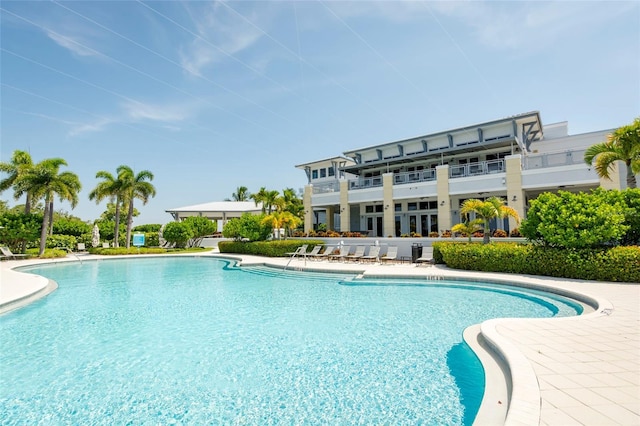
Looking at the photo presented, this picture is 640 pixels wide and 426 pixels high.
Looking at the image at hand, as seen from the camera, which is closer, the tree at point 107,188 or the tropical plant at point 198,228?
the tree at point 107,188

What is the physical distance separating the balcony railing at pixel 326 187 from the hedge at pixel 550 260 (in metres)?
14.3

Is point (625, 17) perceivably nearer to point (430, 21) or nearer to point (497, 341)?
point (430, 21)

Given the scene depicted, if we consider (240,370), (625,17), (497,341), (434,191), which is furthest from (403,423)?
(434,191)

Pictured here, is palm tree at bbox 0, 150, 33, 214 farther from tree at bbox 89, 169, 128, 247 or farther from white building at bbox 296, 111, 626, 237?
white building at bbox 296, 111, 626, 237

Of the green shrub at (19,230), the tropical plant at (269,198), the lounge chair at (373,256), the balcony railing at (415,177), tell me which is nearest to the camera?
the lounge chair at (373,256)

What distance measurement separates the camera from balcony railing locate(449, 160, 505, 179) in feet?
69.7

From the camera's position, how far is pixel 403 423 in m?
3.87

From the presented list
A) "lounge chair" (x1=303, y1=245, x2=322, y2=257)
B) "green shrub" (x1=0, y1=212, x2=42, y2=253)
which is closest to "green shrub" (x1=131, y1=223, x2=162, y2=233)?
"green shrub" (x1=0, y1=212, x2=42, y2=253)

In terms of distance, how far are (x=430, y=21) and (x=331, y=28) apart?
3386mm

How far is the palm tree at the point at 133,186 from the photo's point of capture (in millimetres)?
30047

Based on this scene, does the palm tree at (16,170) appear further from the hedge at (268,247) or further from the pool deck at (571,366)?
the pool deck at (571,366)

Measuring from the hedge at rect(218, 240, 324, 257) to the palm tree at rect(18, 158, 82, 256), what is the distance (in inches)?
516

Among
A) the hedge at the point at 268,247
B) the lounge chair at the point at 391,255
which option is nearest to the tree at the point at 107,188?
the hedge at the point at 268,247

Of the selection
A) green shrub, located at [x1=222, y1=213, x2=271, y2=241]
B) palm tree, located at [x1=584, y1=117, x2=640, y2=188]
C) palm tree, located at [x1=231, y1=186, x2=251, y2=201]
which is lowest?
green shrub, located at [x1=222, y1=213, x2=271, y2=241]
